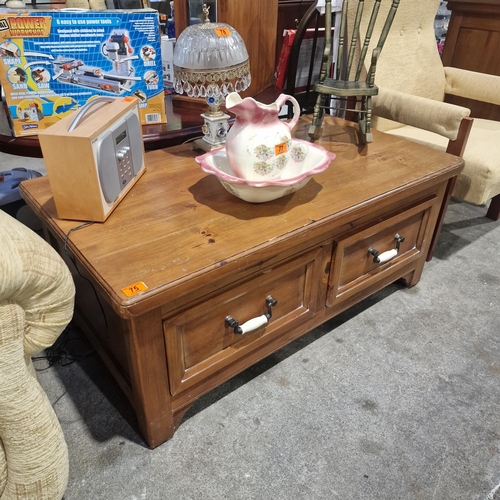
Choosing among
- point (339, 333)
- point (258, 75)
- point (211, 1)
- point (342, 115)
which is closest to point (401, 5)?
point (342, 115)

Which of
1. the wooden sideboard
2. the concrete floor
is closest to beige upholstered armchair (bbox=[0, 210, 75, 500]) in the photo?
the concrete floor

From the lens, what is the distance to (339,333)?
1.27 meters

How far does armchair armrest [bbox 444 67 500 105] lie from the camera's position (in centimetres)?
177

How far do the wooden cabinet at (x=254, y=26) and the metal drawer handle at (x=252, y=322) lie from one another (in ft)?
3.73

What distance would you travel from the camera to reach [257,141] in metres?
0.92

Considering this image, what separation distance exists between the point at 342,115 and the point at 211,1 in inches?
27.8

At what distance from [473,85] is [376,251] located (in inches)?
43.6

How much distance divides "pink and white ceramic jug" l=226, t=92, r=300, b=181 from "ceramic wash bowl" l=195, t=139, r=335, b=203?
3 centimetres

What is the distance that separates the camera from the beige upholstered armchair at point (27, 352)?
58 centimetres

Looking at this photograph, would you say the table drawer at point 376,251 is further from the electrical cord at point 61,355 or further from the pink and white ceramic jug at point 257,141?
the electrical cord at point 61,355

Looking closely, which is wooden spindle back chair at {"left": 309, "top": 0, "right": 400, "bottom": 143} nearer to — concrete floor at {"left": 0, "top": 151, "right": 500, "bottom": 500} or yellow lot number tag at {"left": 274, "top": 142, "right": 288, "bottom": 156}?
yellow lot number tag at {"left": 274, "top": 142, "right": 288, "bottom": 156}

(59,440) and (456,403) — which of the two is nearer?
(59,440)

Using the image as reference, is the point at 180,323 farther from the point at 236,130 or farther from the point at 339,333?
the point at 339,333

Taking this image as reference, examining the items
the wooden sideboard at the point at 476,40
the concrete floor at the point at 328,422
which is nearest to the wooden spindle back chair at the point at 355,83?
the concrete floor at the point at 328,422
